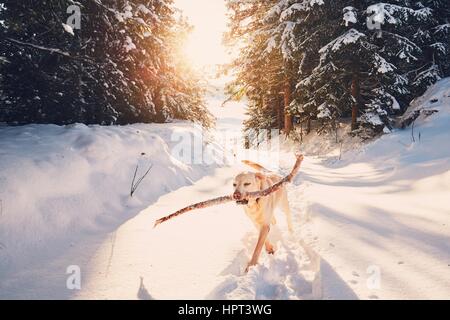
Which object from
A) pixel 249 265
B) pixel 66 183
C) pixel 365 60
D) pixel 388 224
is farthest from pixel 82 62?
pixel 365 60

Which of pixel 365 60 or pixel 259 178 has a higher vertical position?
pixel 365 60

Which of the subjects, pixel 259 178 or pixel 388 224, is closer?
pixel 259 178

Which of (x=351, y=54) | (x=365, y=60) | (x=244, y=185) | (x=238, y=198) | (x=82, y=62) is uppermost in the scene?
(x=351, y=54)

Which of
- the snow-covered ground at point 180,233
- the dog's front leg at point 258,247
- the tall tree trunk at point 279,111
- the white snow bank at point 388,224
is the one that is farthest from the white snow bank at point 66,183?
the tall tree trunk at point 279,111

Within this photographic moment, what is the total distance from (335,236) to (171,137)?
7.38 meters

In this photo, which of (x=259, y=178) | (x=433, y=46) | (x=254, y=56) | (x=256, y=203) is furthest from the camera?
(x=254, y=56)

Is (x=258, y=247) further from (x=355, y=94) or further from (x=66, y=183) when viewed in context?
(x=355, y=94)

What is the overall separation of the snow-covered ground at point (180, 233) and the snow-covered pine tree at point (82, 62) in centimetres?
165

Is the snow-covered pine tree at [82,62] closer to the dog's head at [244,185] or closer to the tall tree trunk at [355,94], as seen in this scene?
the dog's head at [244,185]

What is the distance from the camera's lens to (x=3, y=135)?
6.88m

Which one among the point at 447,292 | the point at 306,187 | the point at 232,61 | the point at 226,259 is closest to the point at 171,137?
the point at 306,187

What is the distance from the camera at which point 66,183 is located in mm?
5457

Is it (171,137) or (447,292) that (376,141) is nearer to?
(171,137)

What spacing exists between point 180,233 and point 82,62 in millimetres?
7390
